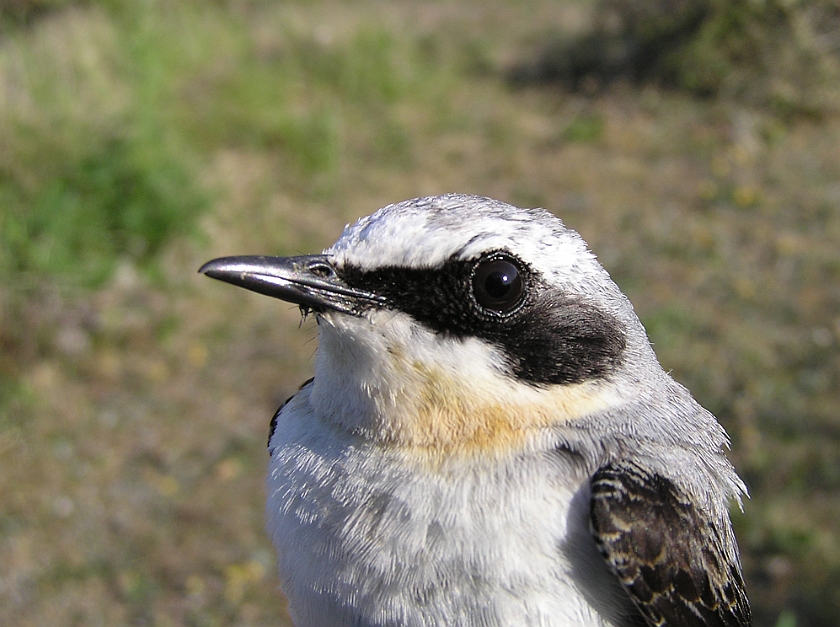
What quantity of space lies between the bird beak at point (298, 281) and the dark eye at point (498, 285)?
27 centimetres

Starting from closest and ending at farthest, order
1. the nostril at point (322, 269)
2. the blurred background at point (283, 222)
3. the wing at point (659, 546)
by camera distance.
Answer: the wing at point (659, 546), the nostril at point (322, 269), the blurred background at point (283, 222)

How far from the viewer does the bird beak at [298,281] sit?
1980 millimetres

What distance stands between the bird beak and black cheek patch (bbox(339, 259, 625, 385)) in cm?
4

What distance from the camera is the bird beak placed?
78.0 inches

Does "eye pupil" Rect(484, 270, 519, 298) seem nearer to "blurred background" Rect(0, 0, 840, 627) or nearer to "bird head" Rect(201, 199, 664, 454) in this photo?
"bird head" Rect(201, 199, 664, 454)

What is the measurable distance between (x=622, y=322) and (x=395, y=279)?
676 mm

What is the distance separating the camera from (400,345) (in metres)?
2.01

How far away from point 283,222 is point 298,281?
6.55m

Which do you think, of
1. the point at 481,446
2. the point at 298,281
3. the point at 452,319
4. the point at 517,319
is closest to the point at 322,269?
the point at 298,281

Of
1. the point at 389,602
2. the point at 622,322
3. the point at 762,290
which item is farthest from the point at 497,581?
the point at 762,290

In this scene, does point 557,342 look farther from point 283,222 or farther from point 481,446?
point 283,222

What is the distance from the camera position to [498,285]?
195 centimetres

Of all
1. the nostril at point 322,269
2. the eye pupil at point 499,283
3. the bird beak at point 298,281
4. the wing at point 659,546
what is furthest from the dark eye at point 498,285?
the wing at point 659,546

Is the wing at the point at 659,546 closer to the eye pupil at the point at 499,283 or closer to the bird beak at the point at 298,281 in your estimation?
the eye pupil at the point at 499,283
